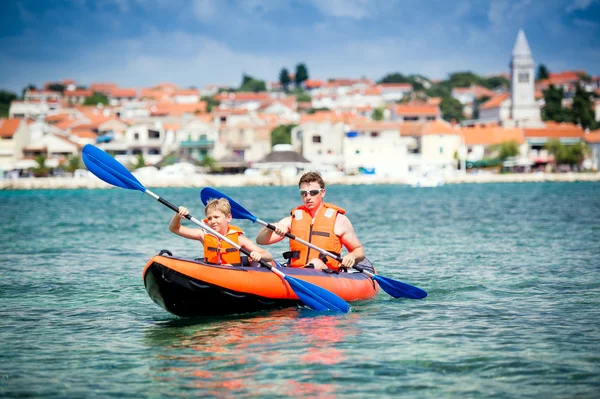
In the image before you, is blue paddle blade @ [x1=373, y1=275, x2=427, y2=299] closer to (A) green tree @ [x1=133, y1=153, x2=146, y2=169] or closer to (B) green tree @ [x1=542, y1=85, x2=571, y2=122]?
(A) green tree @ [x1=133, y1=153, x2=146, y2=169]

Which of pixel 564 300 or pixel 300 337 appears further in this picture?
pixel 564 300

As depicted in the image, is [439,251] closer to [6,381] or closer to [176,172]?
[6,381]

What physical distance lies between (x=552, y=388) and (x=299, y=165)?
77164mm

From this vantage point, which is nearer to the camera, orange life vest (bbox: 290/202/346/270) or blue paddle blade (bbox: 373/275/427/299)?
orange life vest (bbox: 290/202/346/270)

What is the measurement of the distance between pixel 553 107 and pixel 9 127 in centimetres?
7128

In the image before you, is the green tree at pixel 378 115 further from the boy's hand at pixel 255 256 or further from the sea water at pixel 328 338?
the boy's hand at pixel 255 256

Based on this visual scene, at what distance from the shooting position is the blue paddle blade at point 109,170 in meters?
12.1

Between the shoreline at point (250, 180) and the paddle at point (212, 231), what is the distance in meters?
68.8

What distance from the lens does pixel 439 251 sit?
2102 centimetres

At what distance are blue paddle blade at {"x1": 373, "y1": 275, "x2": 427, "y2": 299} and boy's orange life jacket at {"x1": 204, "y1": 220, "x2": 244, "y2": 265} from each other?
8.17ft

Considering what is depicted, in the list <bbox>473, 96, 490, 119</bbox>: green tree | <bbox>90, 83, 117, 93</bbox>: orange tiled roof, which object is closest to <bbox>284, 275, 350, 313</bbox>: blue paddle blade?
<bbox>473, 96, 490, 119</bbox>: green tree

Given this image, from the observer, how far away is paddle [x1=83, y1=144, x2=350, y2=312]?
1102cm

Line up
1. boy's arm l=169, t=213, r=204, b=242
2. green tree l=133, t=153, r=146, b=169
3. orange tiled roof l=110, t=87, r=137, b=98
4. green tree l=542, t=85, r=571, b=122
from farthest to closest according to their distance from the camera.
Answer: orange tiled roof l=110, t=87, r=137, b=98 → green tree l=542, t=85, r=571, b=122 → green tree l=133, t=153, r=146, b=169 → boy's arm l=169, t=213, r=204, b=242

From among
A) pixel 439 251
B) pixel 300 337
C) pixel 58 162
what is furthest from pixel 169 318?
pixel 58 162
